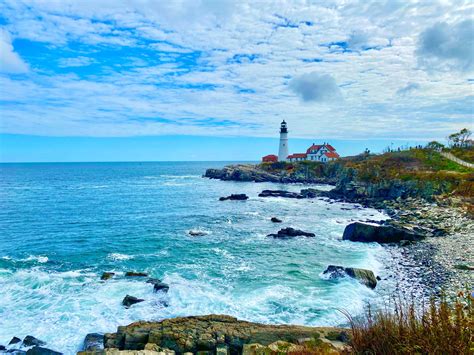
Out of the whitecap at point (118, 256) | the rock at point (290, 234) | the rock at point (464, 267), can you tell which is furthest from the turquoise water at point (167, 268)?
the rock at point (464, 267)

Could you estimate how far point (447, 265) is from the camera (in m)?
23.2

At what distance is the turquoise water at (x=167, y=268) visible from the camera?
17.7m

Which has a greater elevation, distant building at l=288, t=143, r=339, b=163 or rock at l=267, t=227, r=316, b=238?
distant building at l=288, t=143, r=339, b=163

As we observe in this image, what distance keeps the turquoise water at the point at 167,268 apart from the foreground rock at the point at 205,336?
11.1ft

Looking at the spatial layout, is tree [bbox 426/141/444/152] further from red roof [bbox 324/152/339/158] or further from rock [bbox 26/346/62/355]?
rock [bbox 26/346/62/355]

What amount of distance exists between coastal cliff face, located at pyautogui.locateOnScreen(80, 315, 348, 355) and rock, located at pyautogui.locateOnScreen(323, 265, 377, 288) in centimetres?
917

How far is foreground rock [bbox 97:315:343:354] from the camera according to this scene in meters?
12.4

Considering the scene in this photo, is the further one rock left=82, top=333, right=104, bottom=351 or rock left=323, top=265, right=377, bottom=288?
rock left=323, top=265, right=377, bottom=288

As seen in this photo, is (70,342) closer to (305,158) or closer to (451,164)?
(451,164)

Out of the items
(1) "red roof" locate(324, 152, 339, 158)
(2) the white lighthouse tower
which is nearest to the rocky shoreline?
(1) "red roof" locate(324, 152, 339, 158)

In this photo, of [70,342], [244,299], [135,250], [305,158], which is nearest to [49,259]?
[135,250]

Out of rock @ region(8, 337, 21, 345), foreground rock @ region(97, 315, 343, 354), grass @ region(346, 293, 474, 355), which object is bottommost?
rock @ region(8, 337, 21, 345)

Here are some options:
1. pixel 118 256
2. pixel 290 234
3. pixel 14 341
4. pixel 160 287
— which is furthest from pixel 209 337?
pixel 290 234

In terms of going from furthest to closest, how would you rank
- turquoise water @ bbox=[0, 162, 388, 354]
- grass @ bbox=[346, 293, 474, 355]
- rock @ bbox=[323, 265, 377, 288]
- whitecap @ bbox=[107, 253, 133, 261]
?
whitecap @ bbox=[107, 253, 133, 261], rock @ bbox=[323, 265, 377, 288], turquoise water @ bbox=[0, 162, 388, 354], grass @ bbox=[346, 293, 474, 355]
